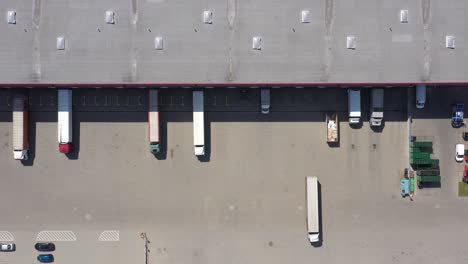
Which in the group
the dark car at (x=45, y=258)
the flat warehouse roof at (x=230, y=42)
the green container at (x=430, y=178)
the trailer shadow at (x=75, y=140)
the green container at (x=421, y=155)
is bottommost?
the dark car at (x=45, y=258)

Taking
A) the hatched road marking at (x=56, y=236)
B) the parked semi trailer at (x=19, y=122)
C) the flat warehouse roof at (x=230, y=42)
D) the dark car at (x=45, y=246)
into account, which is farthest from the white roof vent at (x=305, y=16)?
the dark car at (x=45, y=246)

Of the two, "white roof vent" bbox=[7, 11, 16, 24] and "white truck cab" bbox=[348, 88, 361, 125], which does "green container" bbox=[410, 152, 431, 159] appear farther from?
"white roof vent" bbox=[7, 11, 16, 24]

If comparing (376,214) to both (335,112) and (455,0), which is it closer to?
(335,112)

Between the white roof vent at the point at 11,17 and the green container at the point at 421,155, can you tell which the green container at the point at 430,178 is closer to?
the green container at the point at 421,155

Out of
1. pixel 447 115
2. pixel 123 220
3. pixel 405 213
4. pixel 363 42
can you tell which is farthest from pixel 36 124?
pixel 447 115

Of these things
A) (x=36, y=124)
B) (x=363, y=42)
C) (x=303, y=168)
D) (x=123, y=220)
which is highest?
(x=363, y=42)

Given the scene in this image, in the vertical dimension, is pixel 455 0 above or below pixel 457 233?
above
